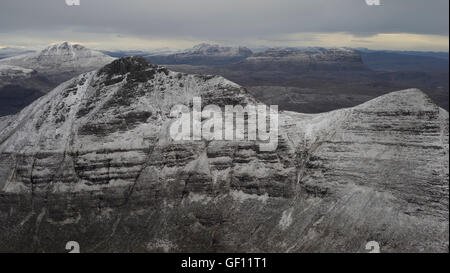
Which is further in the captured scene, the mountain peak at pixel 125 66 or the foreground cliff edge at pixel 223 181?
the mountain peak at pixel 125 66

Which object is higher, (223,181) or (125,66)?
(125,66)

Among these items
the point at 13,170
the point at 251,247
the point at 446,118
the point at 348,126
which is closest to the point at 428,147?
the point at 446,118

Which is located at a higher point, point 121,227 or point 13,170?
point 13,170

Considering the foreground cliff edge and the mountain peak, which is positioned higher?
the mountain peak

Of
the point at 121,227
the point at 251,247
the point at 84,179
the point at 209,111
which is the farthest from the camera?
the point at 209,111

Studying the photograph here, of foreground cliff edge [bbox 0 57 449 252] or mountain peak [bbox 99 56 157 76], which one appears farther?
mountain peak [bbox 99 56 157 76]

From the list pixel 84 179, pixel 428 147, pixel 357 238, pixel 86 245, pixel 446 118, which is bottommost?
pixel 86 245

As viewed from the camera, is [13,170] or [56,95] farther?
[56,95]

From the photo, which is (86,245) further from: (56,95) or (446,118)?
(446,118)
